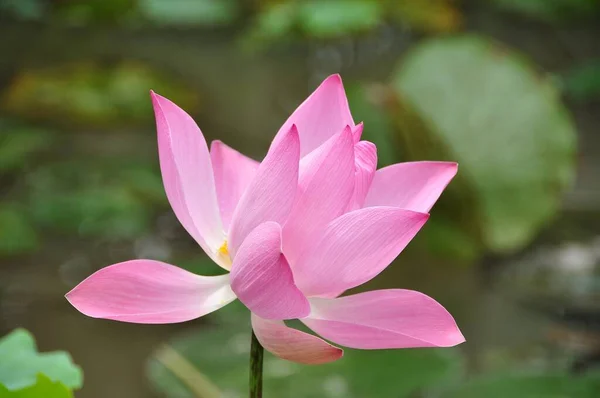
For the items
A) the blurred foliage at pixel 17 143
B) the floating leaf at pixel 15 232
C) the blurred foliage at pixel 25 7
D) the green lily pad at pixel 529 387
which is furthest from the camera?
the blurred foliage at pixel 25 7

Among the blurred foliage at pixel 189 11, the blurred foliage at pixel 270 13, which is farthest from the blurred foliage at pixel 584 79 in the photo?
the blurred foliage at pixel 189 11

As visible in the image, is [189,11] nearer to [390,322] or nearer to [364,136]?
[364,136]

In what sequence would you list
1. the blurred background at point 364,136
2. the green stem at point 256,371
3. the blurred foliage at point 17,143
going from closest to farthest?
the green stem at point 256,371 < the blurred background at point 364,136 < the blurred foliage at point 17,143

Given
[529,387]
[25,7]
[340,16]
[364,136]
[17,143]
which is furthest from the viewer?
[25,7]

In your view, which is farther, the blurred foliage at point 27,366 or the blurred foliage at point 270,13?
the blurred foliage at point 270,13

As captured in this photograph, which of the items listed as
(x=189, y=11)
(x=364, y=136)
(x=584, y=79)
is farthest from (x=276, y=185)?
(x=584, y=79)

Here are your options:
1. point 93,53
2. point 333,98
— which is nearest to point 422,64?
point 93,53

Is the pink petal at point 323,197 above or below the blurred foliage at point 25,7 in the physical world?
above

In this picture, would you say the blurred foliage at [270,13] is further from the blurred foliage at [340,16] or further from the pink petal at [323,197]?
the pink petal at [323,197]
